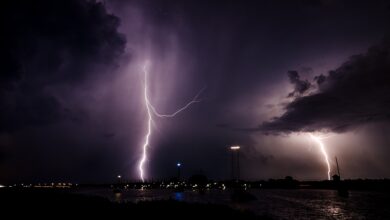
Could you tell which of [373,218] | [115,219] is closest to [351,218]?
[373,218]

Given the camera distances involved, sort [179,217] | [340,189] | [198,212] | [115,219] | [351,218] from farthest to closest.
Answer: [340,189] → [351,218] → [198,212] → [179,217] → [115,219]

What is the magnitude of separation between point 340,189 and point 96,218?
11687 centimetres

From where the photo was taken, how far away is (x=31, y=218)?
89.0ft

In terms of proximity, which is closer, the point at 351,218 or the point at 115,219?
the point at 115,219

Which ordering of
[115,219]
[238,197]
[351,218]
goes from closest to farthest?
1. [115,219]
2. [351,218]
3. [238,197]

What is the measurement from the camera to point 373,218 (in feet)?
158

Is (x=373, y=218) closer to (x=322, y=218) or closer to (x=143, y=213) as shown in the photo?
(x=322, y=218)

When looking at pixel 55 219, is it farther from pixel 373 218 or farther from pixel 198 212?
pixel 373 218

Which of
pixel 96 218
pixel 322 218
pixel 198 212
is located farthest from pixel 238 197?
pixel 96 218

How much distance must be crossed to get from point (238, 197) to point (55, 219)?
62.8 metres

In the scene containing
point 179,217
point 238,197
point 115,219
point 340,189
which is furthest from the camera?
point 340,189

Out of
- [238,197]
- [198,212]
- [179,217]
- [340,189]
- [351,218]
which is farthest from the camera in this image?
[340,189]

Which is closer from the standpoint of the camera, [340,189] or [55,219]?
[55,219]

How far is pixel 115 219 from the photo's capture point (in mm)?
25828
